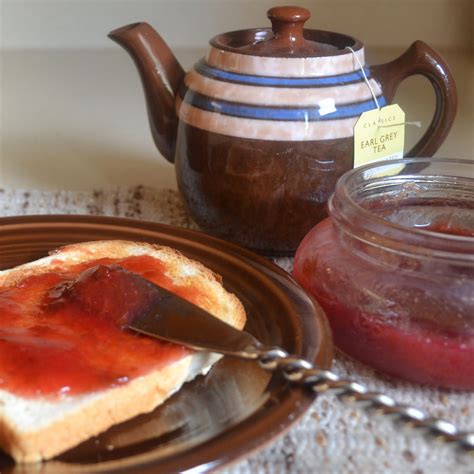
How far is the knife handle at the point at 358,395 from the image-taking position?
2.03ft

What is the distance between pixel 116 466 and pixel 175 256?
375 millimetres

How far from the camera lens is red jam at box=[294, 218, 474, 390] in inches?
29.5

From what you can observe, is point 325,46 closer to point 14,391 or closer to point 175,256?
point 175,256

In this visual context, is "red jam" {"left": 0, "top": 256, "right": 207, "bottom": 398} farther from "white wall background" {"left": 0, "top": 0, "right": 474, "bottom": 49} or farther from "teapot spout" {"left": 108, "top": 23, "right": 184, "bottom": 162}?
"white wall background" {"left": 0, "top": 0, "right": 474, "bottom": 49}

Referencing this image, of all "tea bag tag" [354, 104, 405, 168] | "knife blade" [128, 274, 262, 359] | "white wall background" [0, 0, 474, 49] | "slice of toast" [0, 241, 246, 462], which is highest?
"white wall background" [0, 0, 474, 49]

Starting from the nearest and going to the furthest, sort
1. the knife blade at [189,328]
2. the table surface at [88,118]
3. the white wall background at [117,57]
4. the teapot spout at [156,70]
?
the knife blade at [189,328], the teapot spout at [156,70], the table surface at [88,118], the white wall background at [117,57]

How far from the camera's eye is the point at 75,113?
1773mm

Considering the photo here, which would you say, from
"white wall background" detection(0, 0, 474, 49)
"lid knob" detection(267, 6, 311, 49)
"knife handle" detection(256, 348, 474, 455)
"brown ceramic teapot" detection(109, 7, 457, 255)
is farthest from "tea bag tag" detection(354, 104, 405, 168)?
"white wall background" detection(0, 0, 474, 49)

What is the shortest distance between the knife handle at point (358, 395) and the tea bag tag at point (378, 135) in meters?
0.41

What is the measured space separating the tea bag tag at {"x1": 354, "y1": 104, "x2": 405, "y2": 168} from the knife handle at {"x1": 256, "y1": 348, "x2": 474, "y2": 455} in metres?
0.41

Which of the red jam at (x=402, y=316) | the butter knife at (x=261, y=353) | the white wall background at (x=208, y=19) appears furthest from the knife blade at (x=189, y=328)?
the white wall background at (x=208, y=19)

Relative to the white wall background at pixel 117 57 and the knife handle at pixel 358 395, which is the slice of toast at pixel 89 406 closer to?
the knife handle at pixel 358 395

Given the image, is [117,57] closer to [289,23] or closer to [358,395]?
[289,23]

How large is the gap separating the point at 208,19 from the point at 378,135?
109 cm
